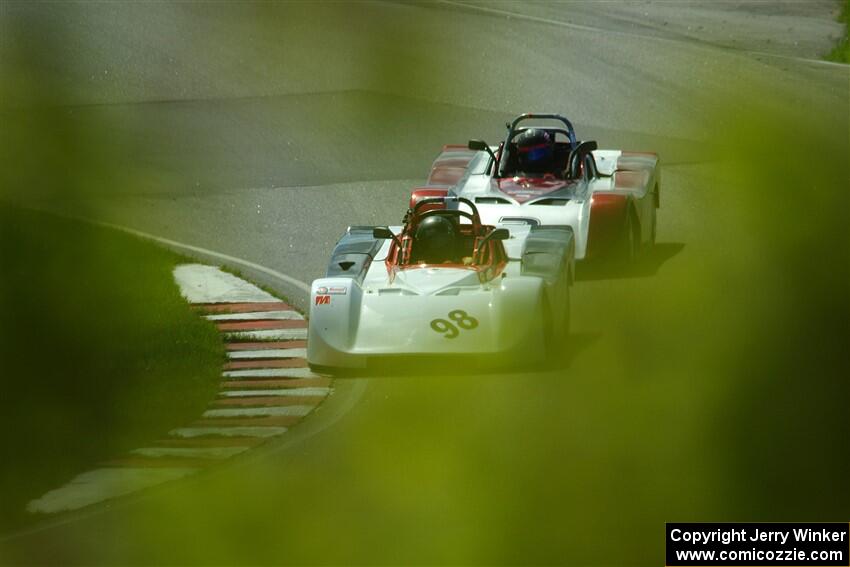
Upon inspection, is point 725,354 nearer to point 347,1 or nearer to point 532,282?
point 347,1

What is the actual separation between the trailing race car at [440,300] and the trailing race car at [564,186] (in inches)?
60.4

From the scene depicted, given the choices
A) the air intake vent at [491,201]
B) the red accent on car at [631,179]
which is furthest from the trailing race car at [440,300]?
the red accent on car at [631,179]

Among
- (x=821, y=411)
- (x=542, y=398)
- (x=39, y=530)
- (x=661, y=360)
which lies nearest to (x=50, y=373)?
(x=661, y=360)

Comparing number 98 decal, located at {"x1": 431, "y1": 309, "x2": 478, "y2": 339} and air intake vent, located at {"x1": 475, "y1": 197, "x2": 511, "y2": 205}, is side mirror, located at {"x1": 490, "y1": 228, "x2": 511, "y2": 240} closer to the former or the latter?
number 98 decal, located at {"x1": 431, "y1": 309, "x2": 478, "y2": 339}

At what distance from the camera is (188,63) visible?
14.5 feet

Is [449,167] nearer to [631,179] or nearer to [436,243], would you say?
[631,179]

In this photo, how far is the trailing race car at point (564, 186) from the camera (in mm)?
14352

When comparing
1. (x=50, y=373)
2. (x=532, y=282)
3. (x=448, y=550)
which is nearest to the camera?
(x=448, y=550)

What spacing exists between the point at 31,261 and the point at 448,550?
1.26 meters

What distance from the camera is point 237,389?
11.1m

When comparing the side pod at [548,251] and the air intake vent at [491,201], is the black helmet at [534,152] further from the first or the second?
the side pod at [548,251]

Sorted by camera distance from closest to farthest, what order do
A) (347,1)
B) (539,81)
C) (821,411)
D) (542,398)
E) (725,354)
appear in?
1. (725,354)
2. (347,1)
3. (821,411)
4. (539,81)
5. (542,398)
